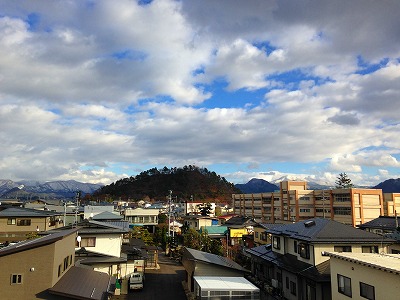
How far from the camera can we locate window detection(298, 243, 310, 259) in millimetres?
23625

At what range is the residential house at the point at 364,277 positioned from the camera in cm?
1434

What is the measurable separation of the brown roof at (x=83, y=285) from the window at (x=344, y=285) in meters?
13.1

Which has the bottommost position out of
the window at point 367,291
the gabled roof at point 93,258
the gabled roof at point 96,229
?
the gabled roof at point 93,258

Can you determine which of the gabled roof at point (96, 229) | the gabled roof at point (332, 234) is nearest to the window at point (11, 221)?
the gabled roof at point (96, 229)

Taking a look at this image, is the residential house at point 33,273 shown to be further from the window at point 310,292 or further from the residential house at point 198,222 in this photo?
the residential house at point 198,222

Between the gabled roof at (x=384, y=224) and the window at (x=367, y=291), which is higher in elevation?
the gabled roof at (x=384, y=224)

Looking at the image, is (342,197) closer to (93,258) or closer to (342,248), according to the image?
(342,248)

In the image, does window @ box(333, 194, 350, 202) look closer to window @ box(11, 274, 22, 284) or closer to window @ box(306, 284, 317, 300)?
window @ box(306, 284, 317, 300)

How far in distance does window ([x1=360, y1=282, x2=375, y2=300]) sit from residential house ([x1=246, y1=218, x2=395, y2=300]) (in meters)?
3.96

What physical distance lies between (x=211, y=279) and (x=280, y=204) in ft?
220

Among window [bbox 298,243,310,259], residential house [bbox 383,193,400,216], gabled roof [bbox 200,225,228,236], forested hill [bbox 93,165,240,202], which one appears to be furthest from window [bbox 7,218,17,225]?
forested hill [bbox 93,165,240,202]

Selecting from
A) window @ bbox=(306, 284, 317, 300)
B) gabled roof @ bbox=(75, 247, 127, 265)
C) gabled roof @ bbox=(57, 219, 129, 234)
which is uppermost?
gabled roof @ bbox=(57, 219, 129, 234)

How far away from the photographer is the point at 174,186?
543 ft

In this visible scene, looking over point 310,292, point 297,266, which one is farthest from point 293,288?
point 310,292
